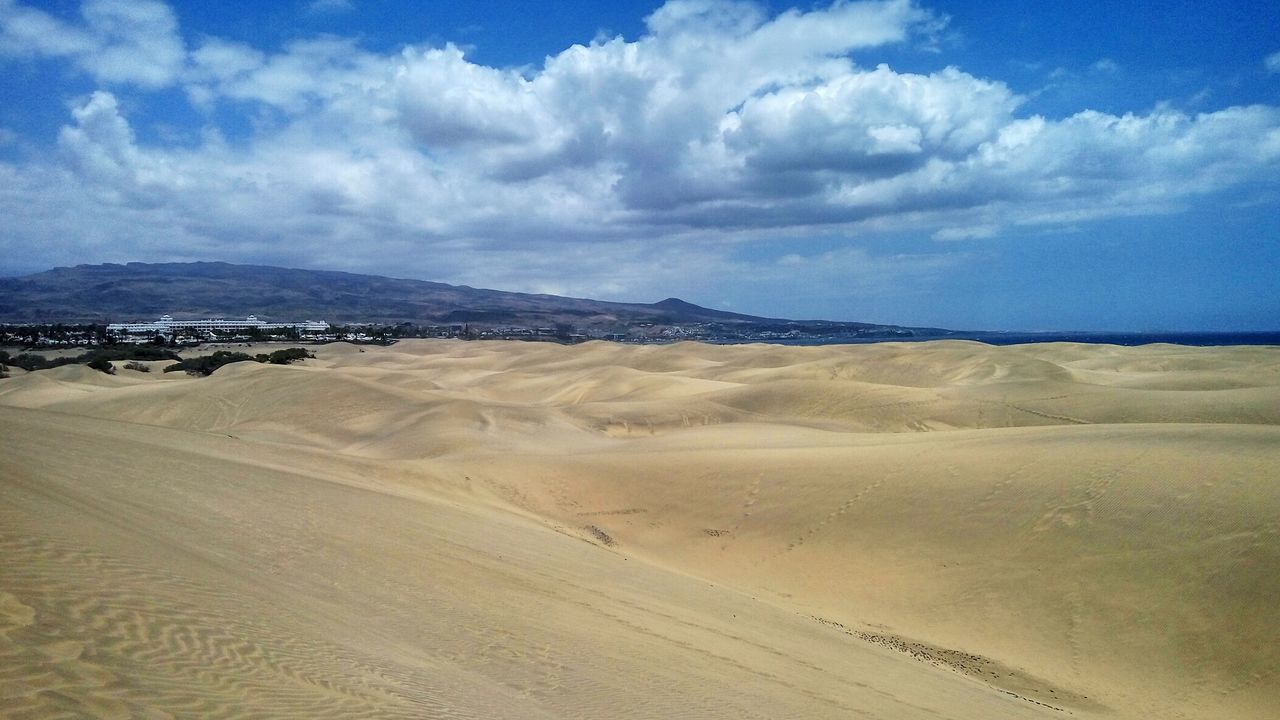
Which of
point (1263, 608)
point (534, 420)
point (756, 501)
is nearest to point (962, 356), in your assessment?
point (534, 420)

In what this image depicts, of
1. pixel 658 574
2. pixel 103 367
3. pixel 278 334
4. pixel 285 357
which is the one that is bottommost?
pixel 658 574

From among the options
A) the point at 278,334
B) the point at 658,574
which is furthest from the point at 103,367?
the point at 278,334

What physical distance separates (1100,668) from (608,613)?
6.80 metres

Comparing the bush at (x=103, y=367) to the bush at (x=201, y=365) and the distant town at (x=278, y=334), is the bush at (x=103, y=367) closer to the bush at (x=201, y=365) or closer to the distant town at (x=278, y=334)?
the bush at (x=201, y=365)

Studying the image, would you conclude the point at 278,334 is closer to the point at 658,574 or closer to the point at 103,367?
the point at 103,367

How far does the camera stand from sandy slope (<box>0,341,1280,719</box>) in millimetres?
5145

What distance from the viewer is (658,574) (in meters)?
12.6

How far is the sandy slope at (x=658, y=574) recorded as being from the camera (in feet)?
16.9

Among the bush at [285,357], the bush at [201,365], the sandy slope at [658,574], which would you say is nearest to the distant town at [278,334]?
the bush at [285,357]

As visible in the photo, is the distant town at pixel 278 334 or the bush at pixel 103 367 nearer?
the bush at pixel 103 367

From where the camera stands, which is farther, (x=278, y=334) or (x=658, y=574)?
(x=278, y=334)

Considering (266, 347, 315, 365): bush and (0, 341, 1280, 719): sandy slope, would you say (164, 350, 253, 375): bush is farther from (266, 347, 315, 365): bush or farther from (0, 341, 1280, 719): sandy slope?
(0, 341, 1280, 719): sandy slope

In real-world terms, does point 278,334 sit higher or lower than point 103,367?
higher

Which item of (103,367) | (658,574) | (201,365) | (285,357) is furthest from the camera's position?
(285,357)
